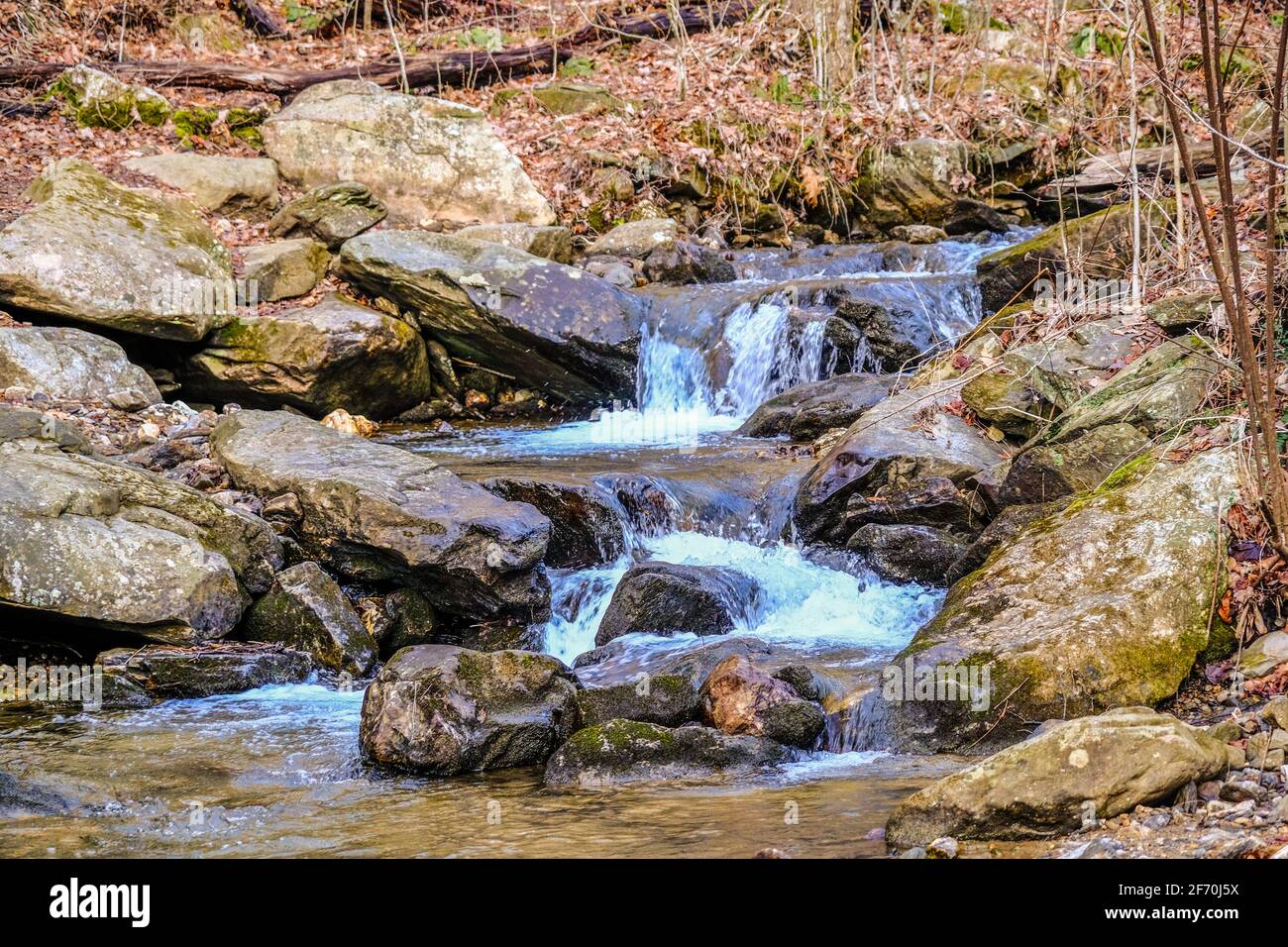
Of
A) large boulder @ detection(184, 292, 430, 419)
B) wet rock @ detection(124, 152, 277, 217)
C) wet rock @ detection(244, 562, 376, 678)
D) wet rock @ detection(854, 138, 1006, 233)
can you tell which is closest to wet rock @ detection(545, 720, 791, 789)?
wet rock @ detection(244, 562, 376, 678)

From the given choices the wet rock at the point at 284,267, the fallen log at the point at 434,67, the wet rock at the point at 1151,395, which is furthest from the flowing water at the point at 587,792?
the fallen log at the point at 434,67

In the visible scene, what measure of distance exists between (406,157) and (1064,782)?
11655 millimetres

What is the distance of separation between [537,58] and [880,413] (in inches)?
415

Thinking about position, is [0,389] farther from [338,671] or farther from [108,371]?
[338,671]

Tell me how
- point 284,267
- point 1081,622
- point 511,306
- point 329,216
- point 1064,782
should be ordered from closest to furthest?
point 1064,782, point 1081,622, point 511,306, point 284,267, point 329,216

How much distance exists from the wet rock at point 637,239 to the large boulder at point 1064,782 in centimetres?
976

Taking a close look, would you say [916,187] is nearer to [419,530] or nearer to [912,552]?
[912,552]

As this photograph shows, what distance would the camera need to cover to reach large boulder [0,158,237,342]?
9211mm

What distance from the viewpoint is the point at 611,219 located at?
46.0 ft

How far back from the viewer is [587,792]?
179 inches

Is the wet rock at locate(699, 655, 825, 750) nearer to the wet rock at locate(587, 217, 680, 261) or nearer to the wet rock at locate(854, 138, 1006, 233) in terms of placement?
the wet rock at locate(587, 217, 680, 261)

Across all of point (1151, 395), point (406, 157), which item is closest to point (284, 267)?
point (406, 157)

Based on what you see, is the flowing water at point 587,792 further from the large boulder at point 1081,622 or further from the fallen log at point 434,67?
the fallen log at point 434,67

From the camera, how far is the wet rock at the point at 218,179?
1213cm
